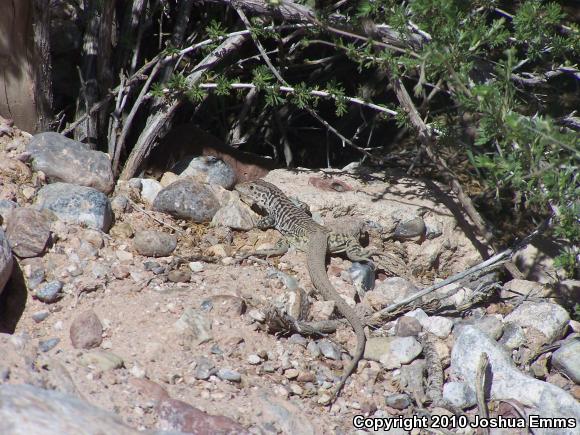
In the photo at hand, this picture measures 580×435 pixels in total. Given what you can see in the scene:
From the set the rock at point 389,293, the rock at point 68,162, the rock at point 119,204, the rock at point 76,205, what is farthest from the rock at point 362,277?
the rock at point 68,162

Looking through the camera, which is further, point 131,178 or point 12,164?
point 131,178

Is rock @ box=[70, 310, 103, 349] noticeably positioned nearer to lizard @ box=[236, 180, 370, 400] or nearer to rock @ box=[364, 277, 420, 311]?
lizard @ box=[236, 180, 370, 400]

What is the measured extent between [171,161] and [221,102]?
81 cm

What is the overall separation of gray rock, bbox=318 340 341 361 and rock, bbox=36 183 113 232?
A: 5.91ft

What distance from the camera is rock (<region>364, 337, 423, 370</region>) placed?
4.77 m

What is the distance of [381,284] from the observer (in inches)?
219

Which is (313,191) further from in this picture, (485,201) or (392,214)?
(485,201)

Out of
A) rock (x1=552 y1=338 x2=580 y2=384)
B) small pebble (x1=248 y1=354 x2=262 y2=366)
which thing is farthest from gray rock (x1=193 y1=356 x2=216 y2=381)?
rock (x1=552 y1=338 x2=580 y2=384)

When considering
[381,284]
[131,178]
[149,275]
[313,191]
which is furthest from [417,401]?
[131,178]

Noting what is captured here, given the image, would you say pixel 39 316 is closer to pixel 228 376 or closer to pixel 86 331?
pixel 86 331

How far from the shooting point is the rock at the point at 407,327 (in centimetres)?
503

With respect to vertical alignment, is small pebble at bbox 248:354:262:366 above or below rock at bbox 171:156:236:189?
below

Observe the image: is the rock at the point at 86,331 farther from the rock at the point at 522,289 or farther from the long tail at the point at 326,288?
the rock at the point at 522,289

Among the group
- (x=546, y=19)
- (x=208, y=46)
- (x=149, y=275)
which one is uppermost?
(x=546, y=19)
